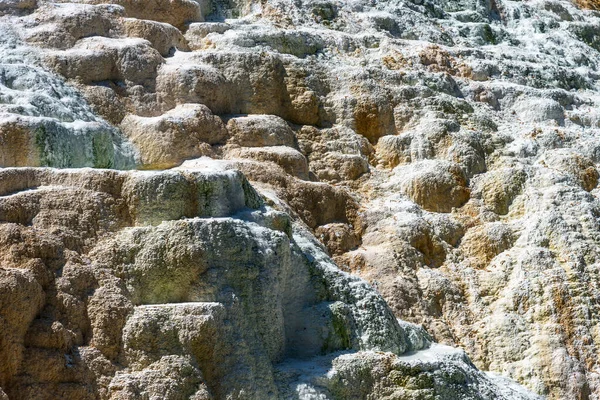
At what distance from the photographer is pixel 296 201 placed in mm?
11273

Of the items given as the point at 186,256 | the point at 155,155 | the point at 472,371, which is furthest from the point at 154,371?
the point at 155,155

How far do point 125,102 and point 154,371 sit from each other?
→ 17.8 ft

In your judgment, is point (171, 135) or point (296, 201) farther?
point (171, 135)

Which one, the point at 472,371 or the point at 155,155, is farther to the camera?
the point at 155,155

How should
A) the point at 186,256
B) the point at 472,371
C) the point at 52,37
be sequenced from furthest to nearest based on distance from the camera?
the point at 52,37
the point at 472,371
the point at 186,256

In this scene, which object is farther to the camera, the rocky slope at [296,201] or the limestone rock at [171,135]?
the limestone rock at [171,135]

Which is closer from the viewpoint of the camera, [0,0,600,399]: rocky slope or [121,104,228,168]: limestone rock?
[0,0,600,399]: rocky slope

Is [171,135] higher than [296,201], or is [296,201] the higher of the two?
[171,135]

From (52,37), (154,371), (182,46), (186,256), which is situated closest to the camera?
(154,371)

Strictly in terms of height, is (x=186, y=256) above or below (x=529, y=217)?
above

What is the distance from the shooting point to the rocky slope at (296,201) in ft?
25.1

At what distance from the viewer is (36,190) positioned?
811 centimetres

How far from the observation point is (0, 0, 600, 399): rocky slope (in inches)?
302

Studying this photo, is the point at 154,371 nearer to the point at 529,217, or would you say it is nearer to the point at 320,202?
the point at 320,202
